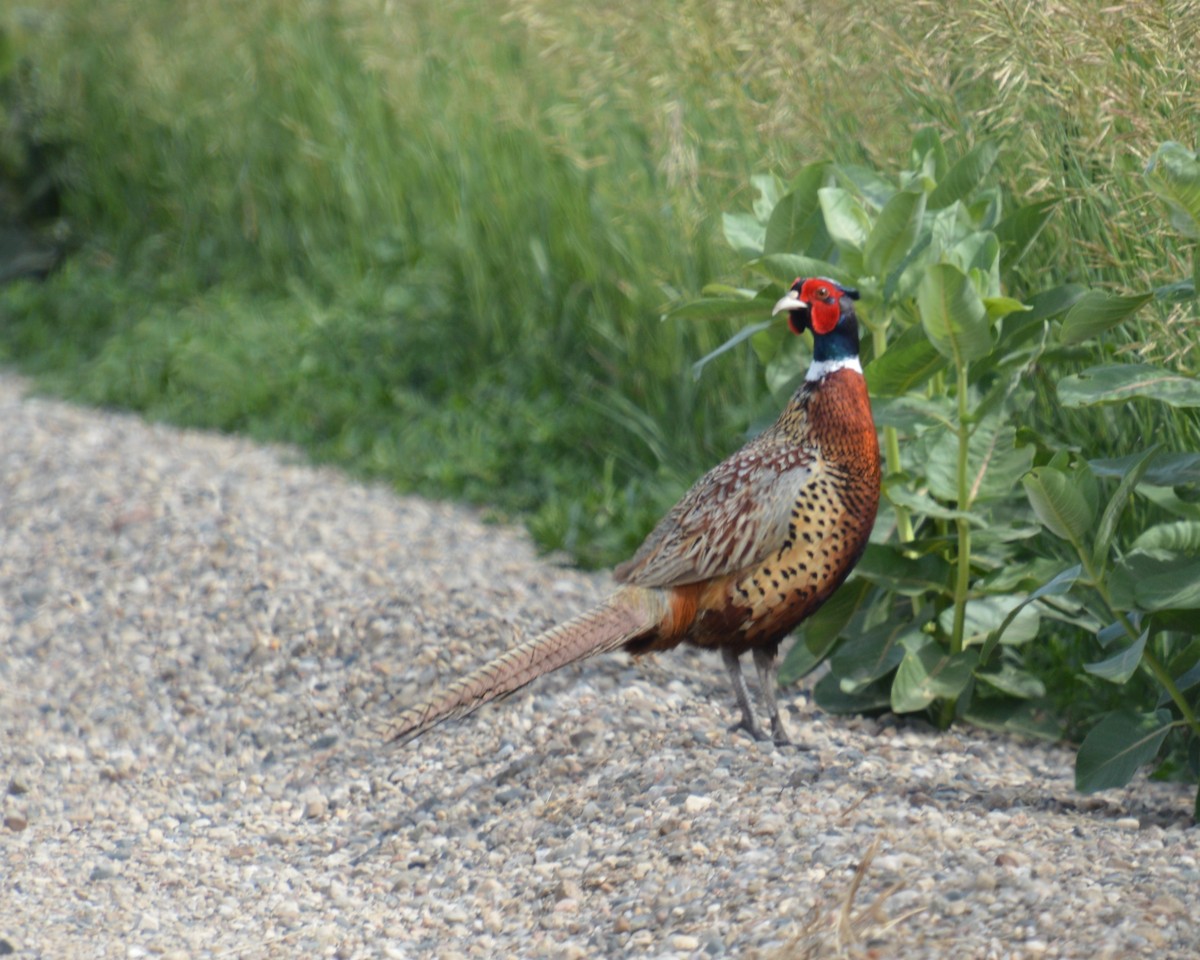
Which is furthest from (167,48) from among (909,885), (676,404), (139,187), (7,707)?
(909,885)

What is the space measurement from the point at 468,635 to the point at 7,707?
1117 millimetres

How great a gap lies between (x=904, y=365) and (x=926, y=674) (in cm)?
66

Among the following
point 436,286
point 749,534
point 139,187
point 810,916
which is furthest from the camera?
point 139,187

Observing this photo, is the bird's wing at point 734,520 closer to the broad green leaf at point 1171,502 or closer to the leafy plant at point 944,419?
the leafy plant at point 944,419

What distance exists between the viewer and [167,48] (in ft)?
24.7

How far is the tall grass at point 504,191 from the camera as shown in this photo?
3.36 metres

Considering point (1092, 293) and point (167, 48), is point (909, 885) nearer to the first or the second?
point (1092, 293)

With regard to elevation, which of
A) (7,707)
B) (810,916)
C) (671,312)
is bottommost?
(7,707)

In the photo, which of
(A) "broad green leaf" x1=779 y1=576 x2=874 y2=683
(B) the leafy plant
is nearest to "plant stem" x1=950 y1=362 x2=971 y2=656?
(B) the leafy plant

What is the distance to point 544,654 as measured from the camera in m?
3.03

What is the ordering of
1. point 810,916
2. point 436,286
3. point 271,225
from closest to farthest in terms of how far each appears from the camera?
point 810,916
point 436,286
point 271,225

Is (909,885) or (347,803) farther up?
(909,885)

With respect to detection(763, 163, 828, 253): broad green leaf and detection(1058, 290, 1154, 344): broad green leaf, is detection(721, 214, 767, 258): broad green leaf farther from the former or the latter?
detection(1058, 290, 1154, 344): broad green leaf

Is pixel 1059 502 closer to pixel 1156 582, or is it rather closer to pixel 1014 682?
pixel 1156 582
